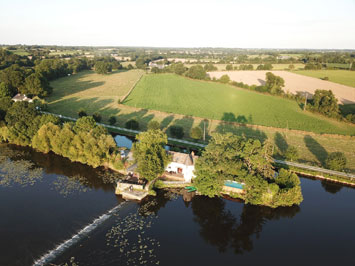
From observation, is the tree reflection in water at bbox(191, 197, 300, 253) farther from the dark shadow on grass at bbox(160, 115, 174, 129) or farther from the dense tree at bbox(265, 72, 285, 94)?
the dense tree at bbox(265, 72, 285, 94)

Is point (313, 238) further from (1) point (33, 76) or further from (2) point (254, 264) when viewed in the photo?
(1) point (33, 76)

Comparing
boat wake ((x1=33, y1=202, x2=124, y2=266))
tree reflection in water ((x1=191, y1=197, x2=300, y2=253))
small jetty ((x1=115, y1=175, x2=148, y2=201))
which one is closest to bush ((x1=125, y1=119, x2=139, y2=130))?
small jetty ((x1=115, y1=175, x2=148, y2=201))

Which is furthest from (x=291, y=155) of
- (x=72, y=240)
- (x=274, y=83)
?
(x=274, y=83)

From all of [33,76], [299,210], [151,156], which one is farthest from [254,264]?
[33,76]

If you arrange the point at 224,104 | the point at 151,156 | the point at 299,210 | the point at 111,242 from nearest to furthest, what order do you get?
the point at 111,242, the point at 299,210, the point at 151,156, the point at 224,104

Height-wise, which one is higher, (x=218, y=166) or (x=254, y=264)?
(x=218, y=166)

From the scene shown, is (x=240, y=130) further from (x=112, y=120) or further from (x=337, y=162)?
(x=112, y=120)

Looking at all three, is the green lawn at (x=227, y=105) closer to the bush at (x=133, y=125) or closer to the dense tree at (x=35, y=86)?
the bush at (x=133, y=125)
